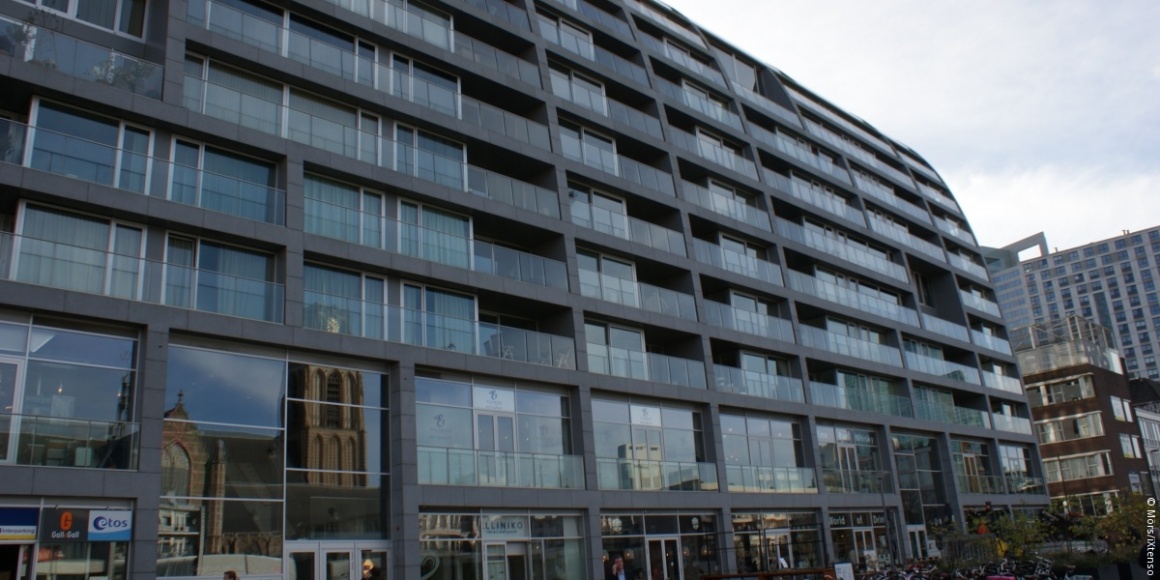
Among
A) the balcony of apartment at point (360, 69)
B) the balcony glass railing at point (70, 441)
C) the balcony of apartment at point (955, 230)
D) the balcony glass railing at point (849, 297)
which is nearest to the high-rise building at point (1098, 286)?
the balcony of apartment at point (955, 230)

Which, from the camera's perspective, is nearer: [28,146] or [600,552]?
[28,146]

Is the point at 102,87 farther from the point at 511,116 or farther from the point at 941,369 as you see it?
the point at 941,369

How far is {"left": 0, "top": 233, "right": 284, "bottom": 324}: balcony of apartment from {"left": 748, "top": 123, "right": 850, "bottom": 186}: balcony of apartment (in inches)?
1067

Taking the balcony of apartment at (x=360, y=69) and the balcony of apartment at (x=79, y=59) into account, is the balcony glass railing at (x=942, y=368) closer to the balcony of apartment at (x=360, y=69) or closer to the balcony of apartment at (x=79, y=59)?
the balcony of apartment at (x=360, y=69)

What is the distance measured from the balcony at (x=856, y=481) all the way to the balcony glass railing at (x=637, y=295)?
8.99m

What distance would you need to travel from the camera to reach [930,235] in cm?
5412

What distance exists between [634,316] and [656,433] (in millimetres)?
3879

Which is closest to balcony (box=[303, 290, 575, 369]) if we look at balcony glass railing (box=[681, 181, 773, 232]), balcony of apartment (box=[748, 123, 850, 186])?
balcony glass railing (box=[681, 181, 773, 232])

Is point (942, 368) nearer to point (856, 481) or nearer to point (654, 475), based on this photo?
point (856, 481)

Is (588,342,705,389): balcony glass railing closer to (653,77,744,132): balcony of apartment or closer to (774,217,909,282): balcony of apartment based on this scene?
(774,217,909,282): balcony of apartment

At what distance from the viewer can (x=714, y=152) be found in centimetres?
3925

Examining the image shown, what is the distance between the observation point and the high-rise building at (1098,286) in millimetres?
164750

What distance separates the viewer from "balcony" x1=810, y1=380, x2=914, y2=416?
3750 centimetres

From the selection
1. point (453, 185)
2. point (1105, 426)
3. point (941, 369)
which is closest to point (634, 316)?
point (453, 185)
